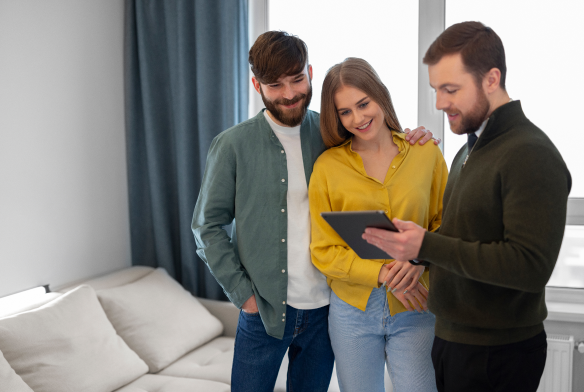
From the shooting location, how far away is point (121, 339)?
210 centimetres

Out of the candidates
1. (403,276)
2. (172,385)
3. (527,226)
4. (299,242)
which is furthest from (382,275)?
(172,385)

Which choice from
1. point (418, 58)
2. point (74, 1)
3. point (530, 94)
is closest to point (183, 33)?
point (74, 1)

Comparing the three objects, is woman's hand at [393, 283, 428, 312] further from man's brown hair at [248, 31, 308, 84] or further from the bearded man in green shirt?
man's brown hair at [248, 31, 308, 84]

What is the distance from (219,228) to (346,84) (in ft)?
2.03

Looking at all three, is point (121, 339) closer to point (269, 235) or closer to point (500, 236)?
point (269, 235)

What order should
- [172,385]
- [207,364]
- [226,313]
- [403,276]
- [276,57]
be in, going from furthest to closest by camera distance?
1. [226,313]
2. [207,364]
3. [172,385]
4. [276,57]
5. [403,276]

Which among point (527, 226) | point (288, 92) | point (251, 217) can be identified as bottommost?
point (251, 217)

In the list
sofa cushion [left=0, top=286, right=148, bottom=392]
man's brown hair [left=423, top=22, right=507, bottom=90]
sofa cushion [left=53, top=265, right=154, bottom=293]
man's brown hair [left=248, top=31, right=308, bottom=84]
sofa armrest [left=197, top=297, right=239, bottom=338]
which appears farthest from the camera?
sofa armrest [left=197, top=297, right=239, bottom=338]

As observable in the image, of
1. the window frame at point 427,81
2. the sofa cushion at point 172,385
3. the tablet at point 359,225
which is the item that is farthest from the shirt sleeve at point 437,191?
the sofa cushion at point 172,385

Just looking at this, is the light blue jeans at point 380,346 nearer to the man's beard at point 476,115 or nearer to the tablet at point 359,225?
the tablet at point 359,225

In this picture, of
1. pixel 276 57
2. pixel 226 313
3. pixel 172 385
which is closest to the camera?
pixel 276 57

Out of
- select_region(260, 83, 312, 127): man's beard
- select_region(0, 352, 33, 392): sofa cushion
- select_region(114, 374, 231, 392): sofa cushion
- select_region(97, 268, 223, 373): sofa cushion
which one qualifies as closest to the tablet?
select_region(260, 83, 312, 127): man's beard

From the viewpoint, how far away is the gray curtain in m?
2.57

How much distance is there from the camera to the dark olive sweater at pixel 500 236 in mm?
959
